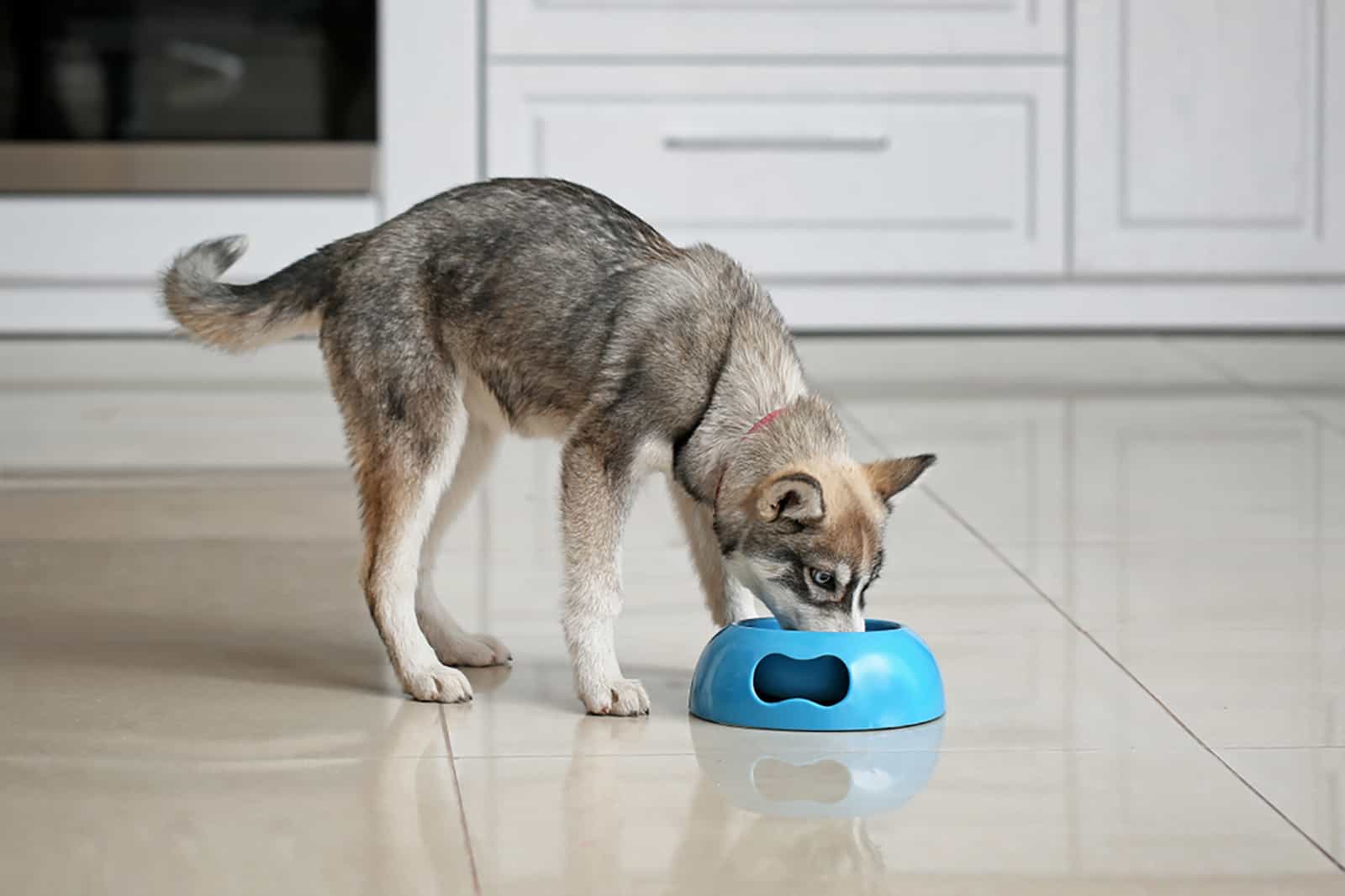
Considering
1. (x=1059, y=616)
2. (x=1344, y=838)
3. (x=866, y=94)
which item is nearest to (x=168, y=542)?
(x=1059, y=616)

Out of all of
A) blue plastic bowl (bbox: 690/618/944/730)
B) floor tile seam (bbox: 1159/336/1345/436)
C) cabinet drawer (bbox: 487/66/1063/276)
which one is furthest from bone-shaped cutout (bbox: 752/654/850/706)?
cabinet drawer (bbox: 487/66/1063/276)

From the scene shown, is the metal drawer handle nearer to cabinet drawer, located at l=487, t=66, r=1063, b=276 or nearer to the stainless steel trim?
cabinet drawer, located at l=487, t=66, r=1063, b=276

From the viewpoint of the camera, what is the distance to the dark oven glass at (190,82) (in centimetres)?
612

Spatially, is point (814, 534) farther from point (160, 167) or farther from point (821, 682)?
point (160, 167)

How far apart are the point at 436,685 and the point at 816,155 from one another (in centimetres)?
394

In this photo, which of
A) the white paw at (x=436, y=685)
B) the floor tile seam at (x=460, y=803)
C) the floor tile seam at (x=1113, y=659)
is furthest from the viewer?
the white paw at (x=436, y=685)

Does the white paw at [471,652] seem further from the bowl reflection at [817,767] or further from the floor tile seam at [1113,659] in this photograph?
the floor tile seam at [1113,659]

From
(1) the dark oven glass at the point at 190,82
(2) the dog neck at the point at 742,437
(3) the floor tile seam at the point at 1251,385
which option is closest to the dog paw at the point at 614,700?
(2) the dog neck at the point at 742,437

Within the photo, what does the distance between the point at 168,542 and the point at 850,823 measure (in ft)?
6.35

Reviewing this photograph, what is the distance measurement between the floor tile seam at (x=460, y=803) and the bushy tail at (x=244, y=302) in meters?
0.59

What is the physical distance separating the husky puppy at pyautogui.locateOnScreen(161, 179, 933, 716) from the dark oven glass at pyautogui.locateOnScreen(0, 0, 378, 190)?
337 cm

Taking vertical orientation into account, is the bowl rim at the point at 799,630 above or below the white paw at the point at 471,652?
above

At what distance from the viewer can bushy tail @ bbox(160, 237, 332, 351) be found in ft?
9.30

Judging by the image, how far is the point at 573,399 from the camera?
8.87 ft
